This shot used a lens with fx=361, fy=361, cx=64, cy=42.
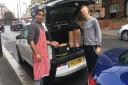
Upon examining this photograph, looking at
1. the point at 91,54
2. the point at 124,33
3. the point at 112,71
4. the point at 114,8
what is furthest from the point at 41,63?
the point at 114,8

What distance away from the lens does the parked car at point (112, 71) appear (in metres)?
3.69

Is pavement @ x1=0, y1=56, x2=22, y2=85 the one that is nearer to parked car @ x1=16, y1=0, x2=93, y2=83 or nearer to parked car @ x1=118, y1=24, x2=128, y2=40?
parked car @ x1=16, y1=0, x2=93, y2=83

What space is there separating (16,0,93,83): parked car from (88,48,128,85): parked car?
3443 millimetres

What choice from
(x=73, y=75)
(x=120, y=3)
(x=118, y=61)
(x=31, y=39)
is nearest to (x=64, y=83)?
(x=73, y=75)

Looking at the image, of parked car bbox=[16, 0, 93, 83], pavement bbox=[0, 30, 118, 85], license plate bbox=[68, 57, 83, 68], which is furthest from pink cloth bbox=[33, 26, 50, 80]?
pavement bbox=[0, 30, 118, 85]

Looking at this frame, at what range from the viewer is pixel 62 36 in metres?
9.01

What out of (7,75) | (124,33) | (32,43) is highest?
(32,43)

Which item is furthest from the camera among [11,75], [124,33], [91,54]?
[124,33]

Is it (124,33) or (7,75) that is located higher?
(7,75)

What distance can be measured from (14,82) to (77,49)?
1.85 metres

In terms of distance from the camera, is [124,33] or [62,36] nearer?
[62,36]

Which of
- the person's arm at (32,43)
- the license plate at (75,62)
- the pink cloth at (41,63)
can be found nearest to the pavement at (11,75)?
the license plate at (75,62)

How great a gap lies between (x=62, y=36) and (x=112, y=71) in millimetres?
5246

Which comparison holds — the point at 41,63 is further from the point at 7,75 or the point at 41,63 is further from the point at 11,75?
the point at 7,75
